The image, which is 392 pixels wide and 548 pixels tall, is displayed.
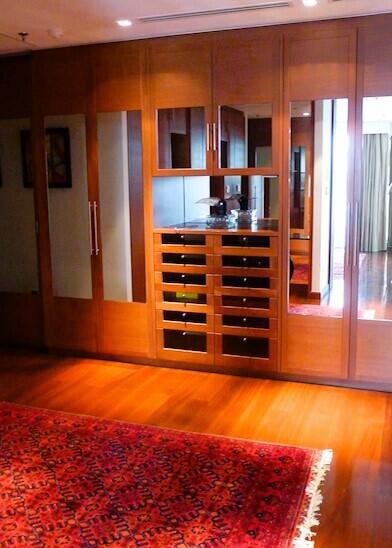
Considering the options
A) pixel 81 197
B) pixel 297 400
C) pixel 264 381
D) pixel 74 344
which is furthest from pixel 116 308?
pixel 297 400

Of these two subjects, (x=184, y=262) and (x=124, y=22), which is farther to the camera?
(x=184, y=262)

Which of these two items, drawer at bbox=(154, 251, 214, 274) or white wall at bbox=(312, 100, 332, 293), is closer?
white wall at bbox=(312, 100, 332, 293)

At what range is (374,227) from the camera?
150 inches

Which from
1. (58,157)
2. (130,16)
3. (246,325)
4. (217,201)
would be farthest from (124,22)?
(246,325)

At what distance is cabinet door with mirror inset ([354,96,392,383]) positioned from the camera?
3.73 meters

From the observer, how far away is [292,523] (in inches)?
95.5

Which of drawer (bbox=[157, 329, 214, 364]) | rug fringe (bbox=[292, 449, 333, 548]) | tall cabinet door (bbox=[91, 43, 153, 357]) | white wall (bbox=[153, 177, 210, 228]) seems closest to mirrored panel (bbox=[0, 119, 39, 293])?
tall cabinet door (bbox=[91, 43, 153, 357])

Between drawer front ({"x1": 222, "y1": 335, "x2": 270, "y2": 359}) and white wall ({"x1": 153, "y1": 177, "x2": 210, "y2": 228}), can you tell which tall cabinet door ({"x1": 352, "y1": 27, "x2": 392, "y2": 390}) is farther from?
white wall ({"x1": 153, "y1": 177, "x2": 210, "y2": 228})

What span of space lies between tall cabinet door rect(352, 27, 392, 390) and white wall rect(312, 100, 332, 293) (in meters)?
0.19

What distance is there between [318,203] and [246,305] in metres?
0.88

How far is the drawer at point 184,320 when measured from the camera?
14.0ft

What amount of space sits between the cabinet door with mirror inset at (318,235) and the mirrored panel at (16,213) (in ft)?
7.11

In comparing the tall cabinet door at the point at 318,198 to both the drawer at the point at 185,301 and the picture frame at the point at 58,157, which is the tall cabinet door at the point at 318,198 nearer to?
the drawer at the point at 185,301

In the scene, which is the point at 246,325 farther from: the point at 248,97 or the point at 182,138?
the point at 248,97
